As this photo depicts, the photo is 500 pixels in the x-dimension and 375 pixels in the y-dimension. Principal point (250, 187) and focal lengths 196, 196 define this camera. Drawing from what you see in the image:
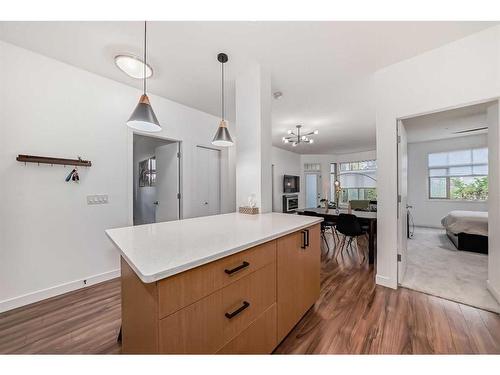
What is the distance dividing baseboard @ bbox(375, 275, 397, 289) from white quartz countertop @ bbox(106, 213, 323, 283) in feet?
5.21

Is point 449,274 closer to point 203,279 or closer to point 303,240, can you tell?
point 303,240

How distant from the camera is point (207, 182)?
12.4 feet

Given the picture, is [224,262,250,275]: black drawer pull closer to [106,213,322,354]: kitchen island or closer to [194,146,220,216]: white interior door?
[106,213,322,354]: kitchen island

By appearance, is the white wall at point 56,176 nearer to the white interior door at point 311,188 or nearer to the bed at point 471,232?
the bed at point 471,232

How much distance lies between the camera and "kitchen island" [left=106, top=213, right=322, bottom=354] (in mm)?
769

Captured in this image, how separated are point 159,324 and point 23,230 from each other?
7.48 feet

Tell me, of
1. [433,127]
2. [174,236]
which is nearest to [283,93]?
[174,236]

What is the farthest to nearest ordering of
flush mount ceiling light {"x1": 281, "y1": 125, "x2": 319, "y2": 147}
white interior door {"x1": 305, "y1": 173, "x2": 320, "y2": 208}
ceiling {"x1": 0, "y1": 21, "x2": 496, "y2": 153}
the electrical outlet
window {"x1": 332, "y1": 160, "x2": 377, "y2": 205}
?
white interior door {"x1": 305, "y1": 173, "x2": 320, "y2": 208} → window {"x1": 332, "y1": 160, "x2": 377, "y2": 205} → flush mount ceiling light {"x1": 281, "y1": 125, "x2": 319, "y2": 147} → the electrical outlet → ceiling {"x1": 0, "y1": 21, "x2": 496, "y2": 153}

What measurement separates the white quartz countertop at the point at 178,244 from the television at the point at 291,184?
5.53 metres

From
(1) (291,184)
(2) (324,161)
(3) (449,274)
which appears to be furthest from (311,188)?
(3) (449,274)

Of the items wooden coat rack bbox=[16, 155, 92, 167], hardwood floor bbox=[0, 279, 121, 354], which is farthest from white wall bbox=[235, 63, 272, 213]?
wooden coat rack bbox=[16, 155, 92, 167]

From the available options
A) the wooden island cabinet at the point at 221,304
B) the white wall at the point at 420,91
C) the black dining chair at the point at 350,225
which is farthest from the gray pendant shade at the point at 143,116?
the black dining chair at the point at 350,225

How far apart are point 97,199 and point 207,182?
1750mm

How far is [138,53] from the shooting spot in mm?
2059
